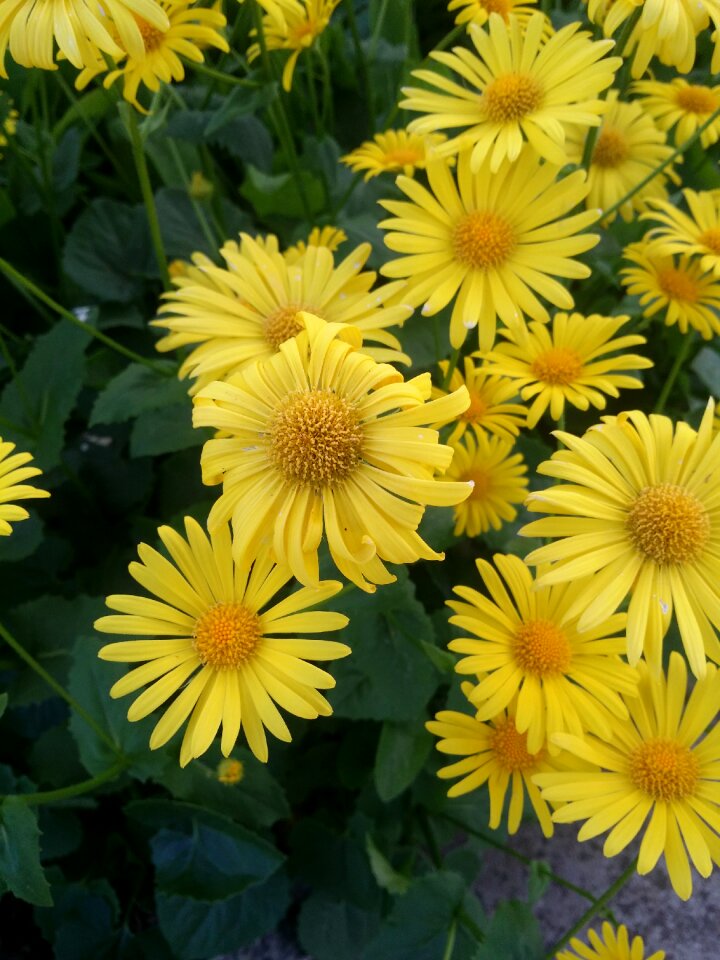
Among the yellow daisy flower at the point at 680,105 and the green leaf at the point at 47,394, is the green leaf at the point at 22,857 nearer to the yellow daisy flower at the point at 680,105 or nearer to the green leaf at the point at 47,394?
the green leaf at the point at 47,394

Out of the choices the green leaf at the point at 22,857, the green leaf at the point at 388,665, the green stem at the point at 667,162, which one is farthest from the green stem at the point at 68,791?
the green stem at the point at 667,162

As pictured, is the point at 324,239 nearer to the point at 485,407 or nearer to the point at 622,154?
the point at 485,407

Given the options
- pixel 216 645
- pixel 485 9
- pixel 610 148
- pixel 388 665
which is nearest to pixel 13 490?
pixel 216 645

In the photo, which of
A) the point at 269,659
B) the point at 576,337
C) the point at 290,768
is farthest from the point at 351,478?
the point at 290,768

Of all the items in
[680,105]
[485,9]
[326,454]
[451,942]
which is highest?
→ [680,105]

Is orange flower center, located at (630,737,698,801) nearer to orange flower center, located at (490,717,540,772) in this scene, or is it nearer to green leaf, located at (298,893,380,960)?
orange flower center, located at (490,717,540,772)

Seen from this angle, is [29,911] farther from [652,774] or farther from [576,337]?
[576,337]
